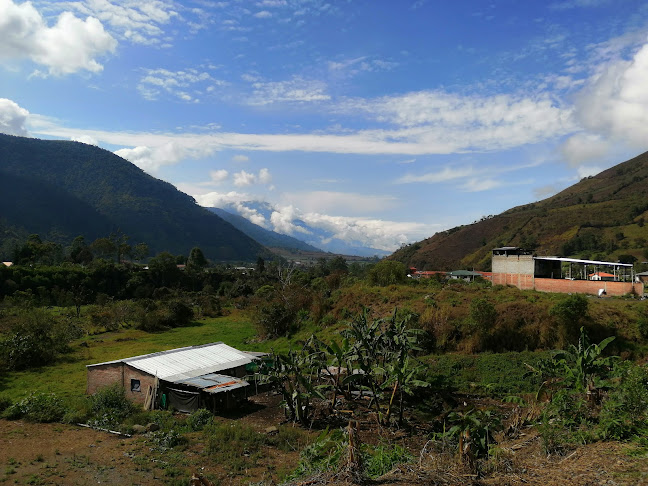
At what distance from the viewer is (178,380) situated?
14.6 m

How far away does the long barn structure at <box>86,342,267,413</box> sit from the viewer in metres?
14.0

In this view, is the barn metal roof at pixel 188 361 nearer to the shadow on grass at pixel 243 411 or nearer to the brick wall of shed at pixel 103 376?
the brick wall of shed at pixel 103 376

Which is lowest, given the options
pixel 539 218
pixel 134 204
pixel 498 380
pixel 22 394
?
pixel 22 394

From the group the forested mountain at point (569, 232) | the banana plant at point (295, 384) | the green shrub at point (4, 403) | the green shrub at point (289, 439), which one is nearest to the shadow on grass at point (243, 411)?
the banana plant at point (295, 384)

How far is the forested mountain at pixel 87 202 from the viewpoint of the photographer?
130 metres

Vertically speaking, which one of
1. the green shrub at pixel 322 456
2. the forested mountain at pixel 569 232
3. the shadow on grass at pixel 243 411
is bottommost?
the shadow on grass at pixel 243 411


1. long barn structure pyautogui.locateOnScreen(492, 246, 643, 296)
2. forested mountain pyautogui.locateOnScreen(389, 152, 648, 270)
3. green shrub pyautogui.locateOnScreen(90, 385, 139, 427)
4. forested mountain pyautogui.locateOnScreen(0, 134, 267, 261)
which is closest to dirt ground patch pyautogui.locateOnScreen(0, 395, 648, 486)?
green shrub pyautogui.locateOnScreen(90, 385, 139, 427)

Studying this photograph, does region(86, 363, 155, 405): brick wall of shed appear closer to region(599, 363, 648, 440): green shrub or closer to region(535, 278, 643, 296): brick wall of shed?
region(599, 363, 648, 440): green shrub

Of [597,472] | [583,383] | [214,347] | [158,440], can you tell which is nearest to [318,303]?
[214,347]

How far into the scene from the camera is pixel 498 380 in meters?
15.5

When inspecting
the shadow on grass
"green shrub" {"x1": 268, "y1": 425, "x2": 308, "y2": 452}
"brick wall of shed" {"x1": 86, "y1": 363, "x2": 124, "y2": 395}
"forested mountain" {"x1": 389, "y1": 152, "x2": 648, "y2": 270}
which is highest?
"forested mountain" {"x1": 389, "y1": 152, "x2": 648, "y2": 270}

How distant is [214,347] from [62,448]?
8.64 meters

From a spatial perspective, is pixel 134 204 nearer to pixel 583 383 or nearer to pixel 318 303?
pixel 318 303

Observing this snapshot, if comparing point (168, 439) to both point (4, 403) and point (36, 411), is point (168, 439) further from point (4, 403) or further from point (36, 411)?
point (4, 403)
